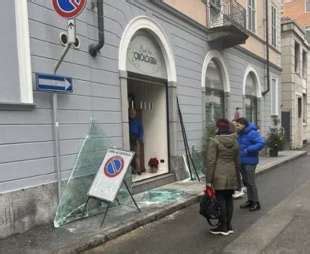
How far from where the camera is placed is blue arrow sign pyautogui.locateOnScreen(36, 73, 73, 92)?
5987 mm

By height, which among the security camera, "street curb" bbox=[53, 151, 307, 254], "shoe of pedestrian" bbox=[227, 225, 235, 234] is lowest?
"shoe of pedestrian" bbox=[227, 225, 235, 234]

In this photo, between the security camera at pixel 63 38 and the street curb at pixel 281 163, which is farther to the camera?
the street curb at pixel 281 163

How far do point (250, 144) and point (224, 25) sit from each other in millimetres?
5853

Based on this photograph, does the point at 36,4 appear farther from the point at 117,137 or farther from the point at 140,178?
the point at 140,178

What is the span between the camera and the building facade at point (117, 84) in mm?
5793

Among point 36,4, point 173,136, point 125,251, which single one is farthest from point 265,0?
point 125,251

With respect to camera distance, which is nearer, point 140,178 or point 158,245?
point 158,245

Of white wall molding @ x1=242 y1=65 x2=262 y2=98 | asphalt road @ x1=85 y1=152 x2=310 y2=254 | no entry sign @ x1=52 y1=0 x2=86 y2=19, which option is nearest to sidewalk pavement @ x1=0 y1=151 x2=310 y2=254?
asphalt road @ x1=85 y1=152 x2=310 y2=254

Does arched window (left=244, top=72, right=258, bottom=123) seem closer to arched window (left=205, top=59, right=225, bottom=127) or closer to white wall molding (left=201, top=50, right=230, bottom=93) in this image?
Answer: white wall molding (left=201, top=50, right=230, bottom=93)

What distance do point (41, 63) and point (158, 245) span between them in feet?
10.2

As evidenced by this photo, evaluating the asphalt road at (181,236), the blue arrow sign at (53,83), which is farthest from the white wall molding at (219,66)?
the blue arrow sign at (53,83)

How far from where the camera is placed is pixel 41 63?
20.3 ft

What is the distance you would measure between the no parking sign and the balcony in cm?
679

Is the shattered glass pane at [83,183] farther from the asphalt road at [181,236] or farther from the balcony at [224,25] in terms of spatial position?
the balcony at [224,25]
